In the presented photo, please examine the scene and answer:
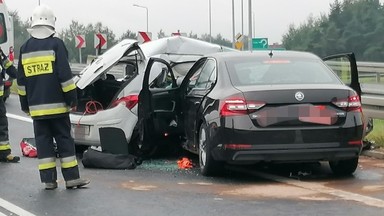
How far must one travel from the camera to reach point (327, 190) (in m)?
7.39

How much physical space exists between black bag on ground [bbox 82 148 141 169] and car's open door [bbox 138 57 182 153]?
0.37m

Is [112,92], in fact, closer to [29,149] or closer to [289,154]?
[29,149]

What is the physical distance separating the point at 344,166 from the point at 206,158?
152 cm

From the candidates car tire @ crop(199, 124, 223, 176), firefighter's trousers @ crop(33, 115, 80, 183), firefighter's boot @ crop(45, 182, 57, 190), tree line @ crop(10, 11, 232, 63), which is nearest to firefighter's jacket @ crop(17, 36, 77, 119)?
firefighter's trousers @ crop(33, 115, 80, 183)

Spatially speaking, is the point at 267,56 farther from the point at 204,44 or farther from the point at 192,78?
the point at 204,44

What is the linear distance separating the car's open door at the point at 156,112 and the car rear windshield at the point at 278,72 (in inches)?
50.7

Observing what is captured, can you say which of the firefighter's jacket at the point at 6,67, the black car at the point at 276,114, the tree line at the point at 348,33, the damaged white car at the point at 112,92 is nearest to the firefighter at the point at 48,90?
the black car at the point at 276,114

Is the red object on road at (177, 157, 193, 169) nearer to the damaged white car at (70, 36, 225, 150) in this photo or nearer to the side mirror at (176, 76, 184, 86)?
the damaged white car at (70, 36, 225, 150)

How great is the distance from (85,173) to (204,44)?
3.74 meters

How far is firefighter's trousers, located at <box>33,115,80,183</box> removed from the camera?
7.64 m

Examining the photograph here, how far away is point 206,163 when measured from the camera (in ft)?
26.7

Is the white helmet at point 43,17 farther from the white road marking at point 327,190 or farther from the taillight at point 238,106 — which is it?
the white road marking at point 327,190

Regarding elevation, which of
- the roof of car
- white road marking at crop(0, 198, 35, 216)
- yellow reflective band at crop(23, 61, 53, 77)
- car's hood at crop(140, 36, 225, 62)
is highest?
car's hood at crop(140, 36, 225, 62)

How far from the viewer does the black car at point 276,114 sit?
296 inches
